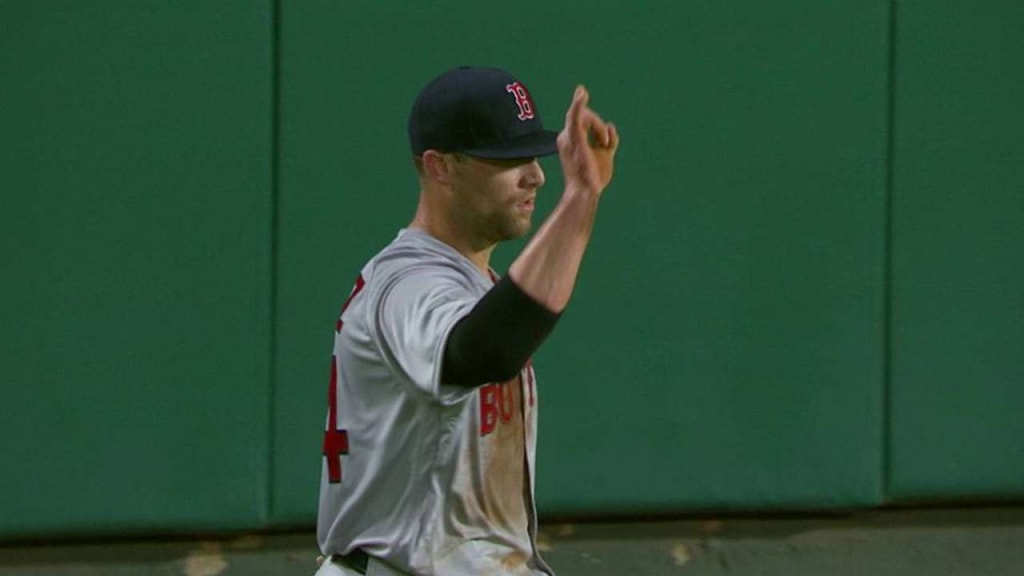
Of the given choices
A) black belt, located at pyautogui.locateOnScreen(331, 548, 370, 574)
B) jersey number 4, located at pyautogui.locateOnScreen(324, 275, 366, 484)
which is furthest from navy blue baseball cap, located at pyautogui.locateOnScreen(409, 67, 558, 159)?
black belt, located at pyautogui.locateOnScreen(331, 548, 370, 574)

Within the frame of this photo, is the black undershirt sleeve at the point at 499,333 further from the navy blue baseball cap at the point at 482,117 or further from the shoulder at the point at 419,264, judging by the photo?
the navy blue baseball cap at the point at 482,117

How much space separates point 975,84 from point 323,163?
1986mm

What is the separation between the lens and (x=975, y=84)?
623 centimetres

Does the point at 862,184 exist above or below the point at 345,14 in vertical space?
below

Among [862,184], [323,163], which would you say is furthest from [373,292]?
[862,184]

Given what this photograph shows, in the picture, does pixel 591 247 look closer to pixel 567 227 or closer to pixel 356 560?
pixel 356 560

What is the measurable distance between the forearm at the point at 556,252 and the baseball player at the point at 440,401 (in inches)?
9.1

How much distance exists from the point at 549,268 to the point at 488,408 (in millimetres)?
591

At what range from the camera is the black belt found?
3738 millimetres

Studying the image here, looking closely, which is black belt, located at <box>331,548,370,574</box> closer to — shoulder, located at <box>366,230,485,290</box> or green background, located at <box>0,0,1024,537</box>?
shoulder, located at <box>366,230,485,290</box>

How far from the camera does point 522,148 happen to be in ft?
12.0

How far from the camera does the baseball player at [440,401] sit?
3.54 m

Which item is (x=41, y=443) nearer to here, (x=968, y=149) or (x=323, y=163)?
(x=323, y=163)

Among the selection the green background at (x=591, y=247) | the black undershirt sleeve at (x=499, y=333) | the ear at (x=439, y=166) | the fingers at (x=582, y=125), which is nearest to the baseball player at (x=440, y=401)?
the ear at (x=439, y=166)
